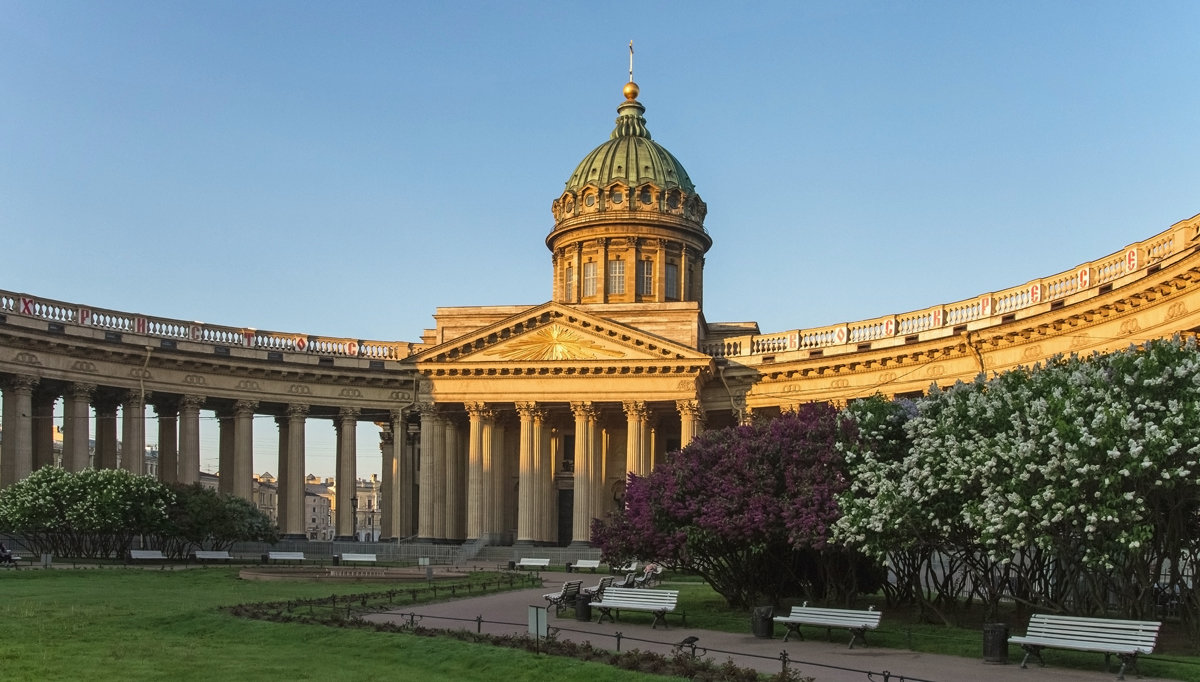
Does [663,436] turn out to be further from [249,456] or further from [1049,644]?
[1049,644]

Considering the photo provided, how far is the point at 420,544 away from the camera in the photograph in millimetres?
64625

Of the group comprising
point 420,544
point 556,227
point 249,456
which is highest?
point 556,227

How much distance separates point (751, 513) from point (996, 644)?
29.6 feet

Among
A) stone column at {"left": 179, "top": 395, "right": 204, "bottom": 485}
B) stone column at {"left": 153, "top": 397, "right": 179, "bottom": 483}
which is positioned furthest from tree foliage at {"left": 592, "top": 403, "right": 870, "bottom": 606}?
stone column at {"left": 153, "top": 397, "right": 179, "bottom": 483}

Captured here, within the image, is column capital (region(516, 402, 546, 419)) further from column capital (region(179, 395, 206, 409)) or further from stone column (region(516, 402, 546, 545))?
column capital (region(179, 395, 206, 409))

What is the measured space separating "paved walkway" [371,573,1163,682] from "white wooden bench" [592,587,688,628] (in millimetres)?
343

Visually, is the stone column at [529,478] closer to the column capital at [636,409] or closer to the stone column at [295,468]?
the column capital at [636,409]

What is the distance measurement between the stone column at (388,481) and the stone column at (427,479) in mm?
2922

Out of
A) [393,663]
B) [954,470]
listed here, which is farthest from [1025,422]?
[393,663]

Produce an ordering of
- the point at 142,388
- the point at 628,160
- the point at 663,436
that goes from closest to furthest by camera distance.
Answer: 1. the point at 142,388
2. the point at 663,436
3. the point at 628,160

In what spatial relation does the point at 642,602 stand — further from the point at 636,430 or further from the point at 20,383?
the point at 20,383

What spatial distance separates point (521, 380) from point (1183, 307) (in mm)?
33865

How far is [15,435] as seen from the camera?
5450cm

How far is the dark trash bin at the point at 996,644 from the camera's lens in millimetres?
23641
